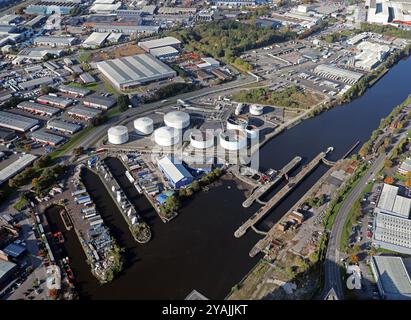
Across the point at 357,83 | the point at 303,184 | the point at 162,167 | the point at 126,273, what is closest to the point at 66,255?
the point at 126,273

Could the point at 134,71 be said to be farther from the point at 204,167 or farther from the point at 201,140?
the point at 204,167

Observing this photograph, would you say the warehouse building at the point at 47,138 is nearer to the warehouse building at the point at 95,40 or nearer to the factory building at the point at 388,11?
the warehouse building at the point at 95,40

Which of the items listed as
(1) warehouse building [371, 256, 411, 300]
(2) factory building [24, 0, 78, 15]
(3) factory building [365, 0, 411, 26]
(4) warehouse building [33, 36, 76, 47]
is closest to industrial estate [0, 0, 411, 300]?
(1) warehouse building [371, 256, 411, 300]

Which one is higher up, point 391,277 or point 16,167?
point 16,167

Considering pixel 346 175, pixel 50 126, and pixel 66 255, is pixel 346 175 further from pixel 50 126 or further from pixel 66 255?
pixel 50 126

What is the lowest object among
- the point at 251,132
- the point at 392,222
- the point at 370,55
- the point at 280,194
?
the point at 280,194

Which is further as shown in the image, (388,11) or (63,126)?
(388,11)

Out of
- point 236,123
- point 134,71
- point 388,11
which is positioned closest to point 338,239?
point 236,123

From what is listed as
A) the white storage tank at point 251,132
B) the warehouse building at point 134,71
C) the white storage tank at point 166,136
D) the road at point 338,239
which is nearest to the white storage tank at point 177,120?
the white storage tank at point 166,136
